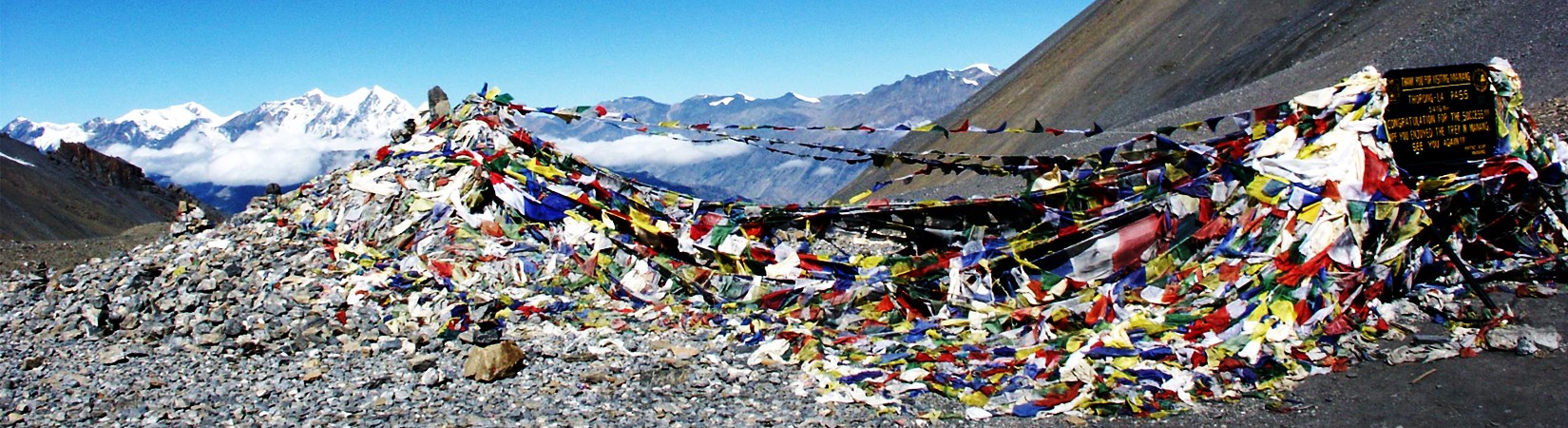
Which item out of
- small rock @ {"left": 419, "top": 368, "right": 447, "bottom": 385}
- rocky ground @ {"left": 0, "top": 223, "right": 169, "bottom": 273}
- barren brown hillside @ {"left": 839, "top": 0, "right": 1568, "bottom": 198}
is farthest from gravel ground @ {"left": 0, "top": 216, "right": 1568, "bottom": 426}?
rocky ground @ {"left": 0, "top": 223, "right": 169, "bottom": 273}

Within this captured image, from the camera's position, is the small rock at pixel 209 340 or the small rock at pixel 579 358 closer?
the small rock at pixel 579 358

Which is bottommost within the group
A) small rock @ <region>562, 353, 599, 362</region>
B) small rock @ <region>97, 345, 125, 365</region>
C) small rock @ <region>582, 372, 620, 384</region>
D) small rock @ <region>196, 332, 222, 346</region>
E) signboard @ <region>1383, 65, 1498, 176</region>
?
small rock @ <region>582, 372, 620, 384</region>

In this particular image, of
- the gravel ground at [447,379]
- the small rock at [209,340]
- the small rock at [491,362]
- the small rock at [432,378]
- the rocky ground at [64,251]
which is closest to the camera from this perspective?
the gravel ground at [447,379]

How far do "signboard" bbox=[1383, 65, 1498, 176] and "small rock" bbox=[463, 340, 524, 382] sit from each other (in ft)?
23.1

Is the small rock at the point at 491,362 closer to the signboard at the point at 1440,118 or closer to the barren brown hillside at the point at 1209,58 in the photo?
the signboard at the point at 1440,118

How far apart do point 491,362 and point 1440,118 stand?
7.68m

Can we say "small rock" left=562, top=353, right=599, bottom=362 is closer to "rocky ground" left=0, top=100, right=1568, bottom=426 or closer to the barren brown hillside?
"rocky ground" left=0, top=100, right=1568, bottom=426

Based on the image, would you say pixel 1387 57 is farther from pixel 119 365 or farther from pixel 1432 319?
pixel 119 365

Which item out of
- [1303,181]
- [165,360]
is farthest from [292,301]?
[1303,181]

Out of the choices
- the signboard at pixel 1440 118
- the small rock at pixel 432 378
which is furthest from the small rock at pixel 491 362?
the signboard at pixel 1440 118

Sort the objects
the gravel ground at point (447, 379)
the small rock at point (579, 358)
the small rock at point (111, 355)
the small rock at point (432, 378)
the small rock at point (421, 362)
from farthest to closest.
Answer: the small rock at point (111, 355) → the small rock at point (579, 358) → the small rock at point (421, 362) → the small rock at point (432, 378) → the gravel ground at point (447, 379)

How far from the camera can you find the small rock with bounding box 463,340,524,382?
821 centimetres

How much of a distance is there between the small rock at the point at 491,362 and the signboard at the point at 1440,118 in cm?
704

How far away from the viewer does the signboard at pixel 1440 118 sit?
916 centimetres
